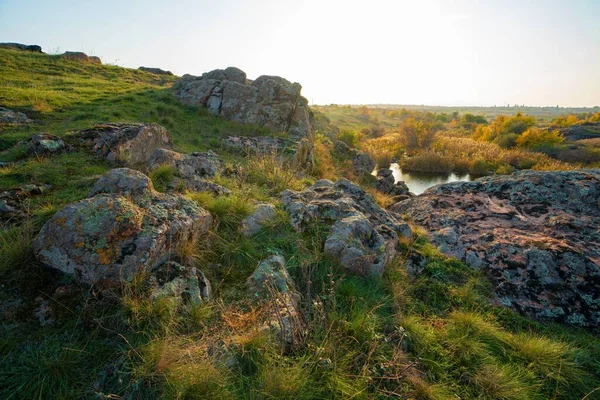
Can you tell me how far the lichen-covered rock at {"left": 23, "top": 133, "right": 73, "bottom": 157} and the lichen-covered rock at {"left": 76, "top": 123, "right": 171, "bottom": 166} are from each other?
418 mm

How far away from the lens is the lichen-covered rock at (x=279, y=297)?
293 cm

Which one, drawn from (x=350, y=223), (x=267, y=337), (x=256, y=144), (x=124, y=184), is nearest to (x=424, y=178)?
(x=256, y=144)

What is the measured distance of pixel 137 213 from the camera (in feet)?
11.3

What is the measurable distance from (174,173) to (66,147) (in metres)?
3.00

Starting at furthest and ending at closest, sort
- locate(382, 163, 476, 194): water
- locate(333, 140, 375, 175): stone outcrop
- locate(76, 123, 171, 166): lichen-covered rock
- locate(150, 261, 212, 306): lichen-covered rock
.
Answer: locate(382, 163, 476, 194): water → locate(333, 140, 375, 175): stone outcrop → locate(76, 123, 171, 166): lichen-covered rock → locate(150, 261, 212, 306): lichen-covered rock

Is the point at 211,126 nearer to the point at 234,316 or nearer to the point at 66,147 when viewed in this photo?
the point at 66,147

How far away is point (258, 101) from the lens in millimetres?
15414

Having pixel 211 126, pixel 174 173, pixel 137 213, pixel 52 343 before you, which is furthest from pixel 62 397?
pixel 211 126

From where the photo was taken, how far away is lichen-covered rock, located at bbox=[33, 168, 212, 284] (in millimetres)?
3002

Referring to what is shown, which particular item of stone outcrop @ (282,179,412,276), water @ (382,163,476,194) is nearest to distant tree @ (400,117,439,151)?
water @ (382,163,476,194)

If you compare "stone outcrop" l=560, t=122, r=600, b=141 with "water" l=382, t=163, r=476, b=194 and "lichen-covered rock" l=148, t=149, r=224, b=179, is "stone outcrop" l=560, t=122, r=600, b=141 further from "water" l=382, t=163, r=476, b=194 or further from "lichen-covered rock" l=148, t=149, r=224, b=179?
"lichen-covered rock" l=148, t=149, r=224, b=179

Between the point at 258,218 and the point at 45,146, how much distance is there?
5329mm

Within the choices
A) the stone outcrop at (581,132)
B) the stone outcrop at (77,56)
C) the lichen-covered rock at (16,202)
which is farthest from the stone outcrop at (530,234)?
the stone outcrop at (581,132)

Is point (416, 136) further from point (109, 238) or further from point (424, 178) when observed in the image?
point (109, 238)
